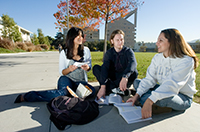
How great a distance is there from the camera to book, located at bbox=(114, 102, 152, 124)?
1.53 m

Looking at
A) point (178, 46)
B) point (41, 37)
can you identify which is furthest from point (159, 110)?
point (41, 37)

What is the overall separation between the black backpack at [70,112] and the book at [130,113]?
37 centimetres

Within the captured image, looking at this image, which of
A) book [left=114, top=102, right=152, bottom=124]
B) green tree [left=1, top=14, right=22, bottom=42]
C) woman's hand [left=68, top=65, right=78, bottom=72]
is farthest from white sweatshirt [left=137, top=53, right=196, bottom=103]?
green tree [left=1, top=14, right=22, bottom=42]

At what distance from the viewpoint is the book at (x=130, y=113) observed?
1.53 meters

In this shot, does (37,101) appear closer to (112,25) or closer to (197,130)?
(197,130)

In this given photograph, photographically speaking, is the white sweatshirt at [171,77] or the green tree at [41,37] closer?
the white sweatshirt at [171,77]

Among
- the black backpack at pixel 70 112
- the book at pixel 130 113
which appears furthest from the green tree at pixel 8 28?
the book at pixel 130 113

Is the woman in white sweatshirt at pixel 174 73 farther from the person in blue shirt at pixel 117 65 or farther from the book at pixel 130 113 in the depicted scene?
the person in blue shirt at pixel 117 65

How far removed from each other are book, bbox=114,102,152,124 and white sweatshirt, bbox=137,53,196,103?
244mm

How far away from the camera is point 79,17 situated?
9.12 metres

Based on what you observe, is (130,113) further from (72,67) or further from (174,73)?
(72,67)

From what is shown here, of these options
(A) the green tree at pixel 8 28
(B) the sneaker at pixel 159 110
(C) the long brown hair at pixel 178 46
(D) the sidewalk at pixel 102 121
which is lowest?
(D) the sidewalk at pixel 102 121

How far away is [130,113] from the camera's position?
64.8 inches

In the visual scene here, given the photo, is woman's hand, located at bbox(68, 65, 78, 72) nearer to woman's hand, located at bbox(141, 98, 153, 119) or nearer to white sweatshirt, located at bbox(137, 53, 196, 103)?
white sweatshirt, located at bbox(137, 53, 196, 103)
